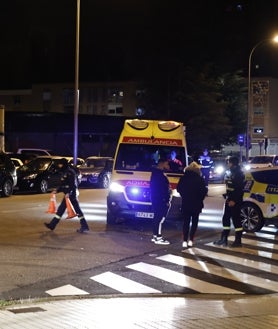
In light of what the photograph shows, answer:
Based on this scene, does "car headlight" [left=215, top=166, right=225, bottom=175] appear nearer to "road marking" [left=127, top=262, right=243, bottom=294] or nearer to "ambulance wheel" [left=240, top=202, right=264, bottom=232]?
"ambulance wheel" [left=240, top=202, right=264, bottom=232]

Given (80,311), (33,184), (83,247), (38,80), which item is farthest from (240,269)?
(38,80)

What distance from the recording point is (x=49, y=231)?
13.6 meters

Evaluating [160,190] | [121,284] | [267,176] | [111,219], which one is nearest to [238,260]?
[160,190]

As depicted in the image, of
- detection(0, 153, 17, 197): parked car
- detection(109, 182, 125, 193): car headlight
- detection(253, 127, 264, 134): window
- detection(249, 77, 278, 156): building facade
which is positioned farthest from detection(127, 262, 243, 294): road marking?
detection(253, 127, 264, 134): window

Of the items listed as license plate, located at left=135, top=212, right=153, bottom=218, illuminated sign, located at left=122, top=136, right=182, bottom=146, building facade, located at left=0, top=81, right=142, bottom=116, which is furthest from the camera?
building facade, located at left=0, top=81, right=142, bottom=116

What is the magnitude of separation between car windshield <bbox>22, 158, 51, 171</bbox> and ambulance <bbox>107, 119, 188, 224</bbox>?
37.3 ft

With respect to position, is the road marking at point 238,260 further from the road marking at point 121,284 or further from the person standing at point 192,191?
the road marking at point 121,284

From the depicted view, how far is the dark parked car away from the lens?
25.2 metres

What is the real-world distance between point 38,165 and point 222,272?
1781cm

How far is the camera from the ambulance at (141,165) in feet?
46.6

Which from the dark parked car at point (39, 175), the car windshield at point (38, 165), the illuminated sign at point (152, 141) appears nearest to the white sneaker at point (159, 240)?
the illuminated sign at point (152, 141)

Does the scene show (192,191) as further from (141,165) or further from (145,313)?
(145,313)

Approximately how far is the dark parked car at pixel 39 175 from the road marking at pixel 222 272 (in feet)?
48.9

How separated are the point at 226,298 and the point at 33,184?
18072 millimetres
